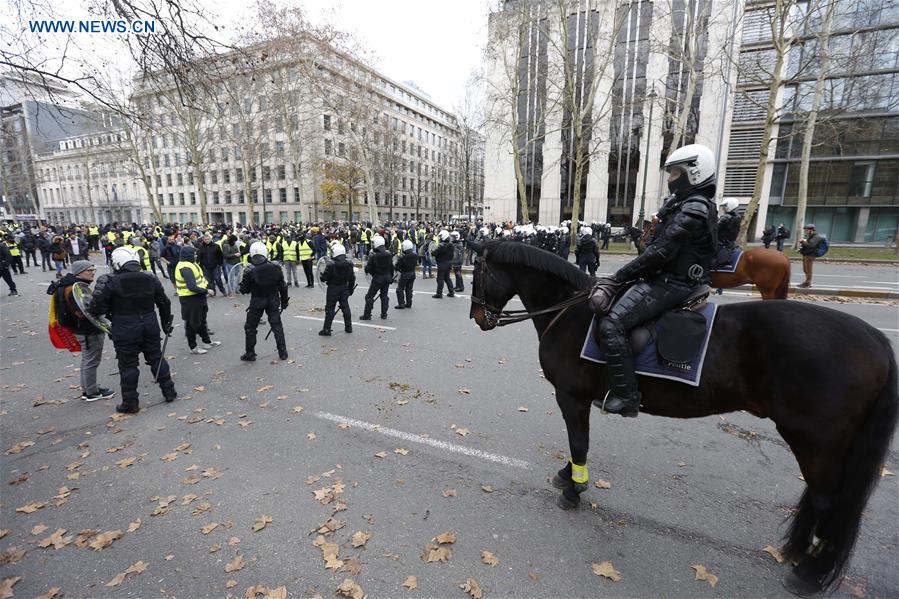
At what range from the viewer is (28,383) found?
620 cm

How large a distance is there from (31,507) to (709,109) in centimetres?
4671

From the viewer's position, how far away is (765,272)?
22.5 ft

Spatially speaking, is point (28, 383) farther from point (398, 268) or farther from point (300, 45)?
point (300, 45)

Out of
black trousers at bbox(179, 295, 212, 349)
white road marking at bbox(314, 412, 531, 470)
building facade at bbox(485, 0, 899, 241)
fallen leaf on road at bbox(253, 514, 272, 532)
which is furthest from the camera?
building facade at bbox(485, 0, 899, 241)

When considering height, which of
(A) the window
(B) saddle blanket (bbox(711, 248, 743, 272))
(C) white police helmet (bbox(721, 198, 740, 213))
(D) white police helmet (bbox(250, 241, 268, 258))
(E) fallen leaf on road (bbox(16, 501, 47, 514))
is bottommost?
(E) fallen leaf on road (bbox(16, 501, 47, 514))

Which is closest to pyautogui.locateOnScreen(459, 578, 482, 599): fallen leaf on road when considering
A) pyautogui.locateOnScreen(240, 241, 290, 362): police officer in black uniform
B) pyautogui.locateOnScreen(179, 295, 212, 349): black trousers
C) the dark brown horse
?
the dark brown horse

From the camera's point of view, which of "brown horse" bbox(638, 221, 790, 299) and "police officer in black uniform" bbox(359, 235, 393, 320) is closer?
"brown horse" bbox(638, 221, 790, 299)

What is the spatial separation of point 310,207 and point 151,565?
59.6 meters

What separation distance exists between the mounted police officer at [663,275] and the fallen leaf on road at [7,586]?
434cm

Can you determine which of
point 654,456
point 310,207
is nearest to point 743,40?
point 654,456

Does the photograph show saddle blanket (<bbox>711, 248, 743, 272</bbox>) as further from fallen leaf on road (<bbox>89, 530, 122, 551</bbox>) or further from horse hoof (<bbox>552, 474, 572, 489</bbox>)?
fallen leaf on road (<bbox>89, 530, 122, 551</bbox>)

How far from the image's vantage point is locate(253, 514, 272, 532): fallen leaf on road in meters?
3.17

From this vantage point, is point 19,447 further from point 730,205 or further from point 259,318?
point 730,205

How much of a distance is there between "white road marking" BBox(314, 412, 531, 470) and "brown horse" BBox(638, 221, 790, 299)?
4.67 meters
